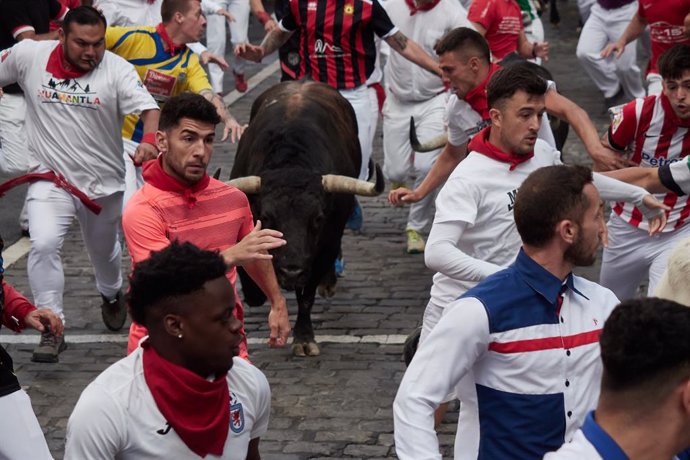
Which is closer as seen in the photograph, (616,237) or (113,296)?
(616,237)

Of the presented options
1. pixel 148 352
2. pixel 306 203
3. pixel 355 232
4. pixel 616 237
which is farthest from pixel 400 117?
pixel 148 352

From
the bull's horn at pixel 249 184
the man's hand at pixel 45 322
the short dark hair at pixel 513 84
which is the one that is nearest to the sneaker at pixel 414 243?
the bull's horn at pixel 249 184

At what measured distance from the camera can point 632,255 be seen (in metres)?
8.02

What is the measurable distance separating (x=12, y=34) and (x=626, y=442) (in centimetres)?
917

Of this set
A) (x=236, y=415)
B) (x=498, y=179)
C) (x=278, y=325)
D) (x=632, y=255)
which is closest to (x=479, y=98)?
(x=632, y=255)

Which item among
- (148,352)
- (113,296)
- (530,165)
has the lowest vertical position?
(113,296)

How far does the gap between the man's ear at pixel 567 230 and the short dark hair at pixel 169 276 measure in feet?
3.85

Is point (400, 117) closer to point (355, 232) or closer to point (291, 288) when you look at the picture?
point (355, 232)

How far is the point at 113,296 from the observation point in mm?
9969

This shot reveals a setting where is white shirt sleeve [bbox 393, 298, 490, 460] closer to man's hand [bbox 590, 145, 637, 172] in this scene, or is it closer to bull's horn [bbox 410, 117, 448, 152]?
man's hand [bbox 590, 145, 637, 172]

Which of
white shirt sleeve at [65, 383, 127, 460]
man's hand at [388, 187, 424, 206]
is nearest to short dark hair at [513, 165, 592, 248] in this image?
white shirt sleeve at [65, 383, 127, 460]

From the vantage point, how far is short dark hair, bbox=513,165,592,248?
185 inches

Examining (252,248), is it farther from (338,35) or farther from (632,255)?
(338,35)

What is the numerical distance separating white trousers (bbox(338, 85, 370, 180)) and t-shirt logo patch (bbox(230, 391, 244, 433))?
7373 mm
